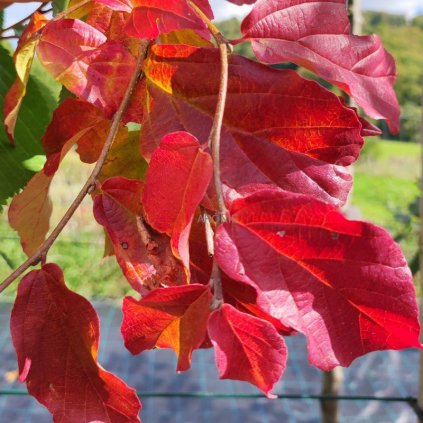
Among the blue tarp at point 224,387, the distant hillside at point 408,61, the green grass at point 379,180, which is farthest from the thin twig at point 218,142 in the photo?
the distant hillside at point 408,61

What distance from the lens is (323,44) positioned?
0.26 metres

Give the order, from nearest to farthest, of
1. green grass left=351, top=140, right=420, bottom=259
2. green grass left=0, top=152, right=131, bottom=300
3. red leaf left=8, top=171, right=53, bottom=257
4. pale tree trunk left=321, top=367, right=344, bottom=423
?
red leaf left=8, top=171, right=53, bottom=257
pale tree trunk left=321, top=367, right=344, bottom=423
green grass left=0, top=152, right=131, bottom=300
green grass left=351, top=140, right=420, bottom=259

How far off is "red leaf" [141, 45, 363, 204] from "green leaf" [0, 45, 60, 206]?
0.56 ft

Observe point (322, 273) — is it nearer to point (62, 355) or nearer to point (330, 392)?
point (62, 355)

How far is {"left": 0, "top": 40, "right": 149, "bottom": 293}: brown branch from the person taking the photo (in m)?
0.23

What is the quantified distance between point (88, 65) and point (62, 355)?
12 cm

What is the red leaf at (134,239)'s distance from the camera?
0.23 m

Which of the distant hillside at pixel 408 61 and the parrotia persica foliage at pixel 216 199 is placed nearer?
the parrotia persica foliage at pixel 216 199

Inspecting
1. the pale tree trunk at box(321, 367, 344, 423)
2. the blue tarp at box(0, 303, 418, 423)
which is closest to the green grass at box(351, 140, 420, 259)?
the blue tarp at box(0, 303, 418, 423)

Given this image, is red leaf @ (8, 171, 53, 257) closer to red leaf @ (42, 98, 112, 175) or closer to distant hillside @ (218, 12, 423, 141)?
red leaf @ (42, 98, 112, 175)

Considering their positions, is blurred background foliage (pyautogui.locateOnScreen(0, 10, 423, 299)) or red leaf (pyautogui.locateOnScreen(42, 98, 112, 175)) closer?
red leaf (pyautogui.locateOnScreen(42, 98, 112, 175))

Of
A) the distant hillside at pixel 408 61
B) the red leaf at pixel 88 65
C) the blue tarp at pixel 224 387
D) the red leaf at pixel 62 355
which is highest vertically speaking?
the red leaf at pixel 88 65

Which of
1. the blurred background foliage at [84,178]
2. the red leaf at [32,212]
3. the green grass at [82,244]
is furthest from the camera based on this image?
the green grass at [82,244]

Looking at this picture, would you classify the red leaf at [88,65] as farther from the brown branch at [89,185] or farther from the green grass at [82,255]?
the green grass at [82,255]
